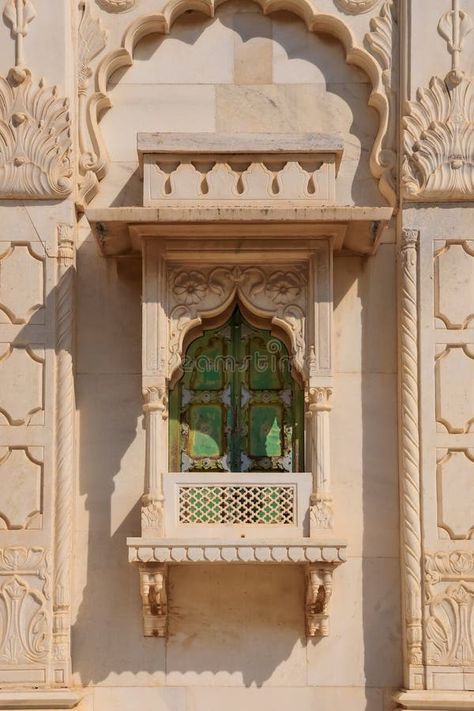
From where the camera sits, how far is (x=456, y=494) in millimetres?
12328

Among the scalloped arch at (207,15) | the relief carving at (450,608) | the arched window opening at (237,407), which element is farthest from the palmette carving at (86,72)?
the relief carving at (450,608)

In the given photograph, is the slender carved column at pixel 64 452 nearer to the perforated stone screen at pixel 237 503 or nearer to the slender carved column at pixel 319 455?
the perforated stone screen at pixel 237 503

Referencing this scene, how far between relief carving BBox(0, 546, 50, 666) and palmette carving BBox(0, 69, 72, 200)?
2371mm

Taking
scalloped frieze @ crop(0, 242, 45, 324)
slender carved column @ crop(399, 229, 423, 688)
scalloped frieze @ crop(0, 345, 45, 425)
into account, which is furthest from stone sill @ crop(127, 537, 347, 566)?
scalloped frieze @ crop(0, 242, 45, 324)

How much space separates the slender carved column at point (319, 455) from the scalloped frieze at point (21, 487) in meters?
1.74

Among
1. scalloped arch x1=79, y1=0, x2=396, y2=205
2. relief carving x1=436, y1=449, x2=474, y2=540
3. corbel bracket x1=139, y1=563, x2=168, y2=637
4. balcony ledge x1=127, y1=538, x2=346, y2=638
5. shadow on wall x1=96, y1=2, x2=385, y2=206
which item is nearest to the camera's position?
balcony ledge x1=127, y1=538, x2=346, y2=638

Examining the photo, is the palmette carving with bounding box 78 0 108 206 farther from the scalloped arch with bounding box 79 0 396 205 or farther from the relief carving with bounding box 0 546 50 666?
the relief carving with bounding box 0 546 50 666

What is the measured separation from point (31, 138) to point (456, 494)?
142 inches

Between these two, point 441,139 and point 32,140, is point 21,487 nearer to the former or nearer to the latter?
point 32,140

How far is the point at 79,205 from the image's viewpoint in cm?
1280

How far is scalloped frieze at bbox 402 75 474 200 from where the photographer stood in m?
12.7

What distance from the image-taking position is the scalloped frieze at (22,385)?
12453mm

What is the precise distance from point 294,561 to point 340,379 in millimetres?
1355

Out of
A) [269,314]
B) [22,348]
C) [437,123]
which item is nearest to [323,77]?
[437,123]
